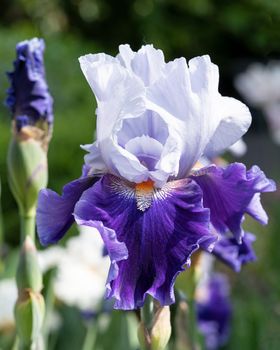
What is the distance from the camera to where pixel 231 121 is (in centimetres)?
91

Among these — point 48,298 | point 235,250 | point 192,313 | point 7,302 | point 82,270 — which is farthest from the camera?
point 82,270

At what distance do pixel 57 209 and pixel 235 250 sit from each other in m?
0.32

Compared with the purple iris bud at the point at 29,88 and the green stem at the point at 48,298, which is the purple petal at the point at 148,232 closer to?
the purple iris bud at the point at 29,88

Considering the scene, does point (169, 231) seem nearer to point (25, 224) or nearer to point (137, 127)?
point (137, 127)

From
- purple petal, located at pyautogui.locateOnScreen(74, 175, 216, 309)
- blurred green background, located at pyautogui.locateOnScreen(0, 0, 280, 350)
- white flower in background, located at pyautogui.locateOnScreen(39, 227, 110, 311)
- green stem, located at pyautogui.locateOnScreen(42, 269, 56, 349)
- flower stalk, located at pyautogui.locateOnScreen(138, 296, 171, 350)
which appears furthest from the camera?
blurred green background, located at pyautogui.locateOnScreen(0, 0, 280, 350)

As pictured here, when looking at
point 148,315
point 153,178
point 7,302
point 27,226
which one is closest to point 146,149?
point 153,178

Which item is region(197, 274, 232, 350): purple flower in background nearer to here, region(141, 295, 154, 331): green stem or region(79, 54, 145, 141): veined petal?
region(141, 295, 154, 331): green stem

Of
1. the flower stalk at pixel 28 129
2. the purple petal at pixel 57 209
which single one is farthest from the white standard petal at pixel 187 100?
the flower stalk at pixel 28 129

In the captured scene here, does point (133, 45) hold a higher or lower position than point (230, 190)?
lower

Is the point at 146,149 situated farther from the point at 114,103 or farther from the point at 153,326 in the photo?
the point at 153,326

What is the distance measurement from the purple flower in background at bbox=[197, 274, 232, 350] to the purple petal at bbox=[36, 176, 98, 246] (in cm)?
101

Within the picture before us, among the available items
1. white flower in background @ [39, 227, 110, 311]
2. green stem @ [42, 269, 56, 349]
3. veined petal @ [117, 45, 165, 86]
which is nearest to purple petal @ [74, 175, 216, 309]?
veined petal @ [117, 45, 165, 86]

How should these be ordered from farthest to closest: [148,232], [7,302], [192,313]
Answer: [7,302] → [192,313] → [148,232]

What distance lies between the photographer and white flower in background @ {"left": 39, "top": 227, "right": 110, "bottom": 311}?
5.74 ft
